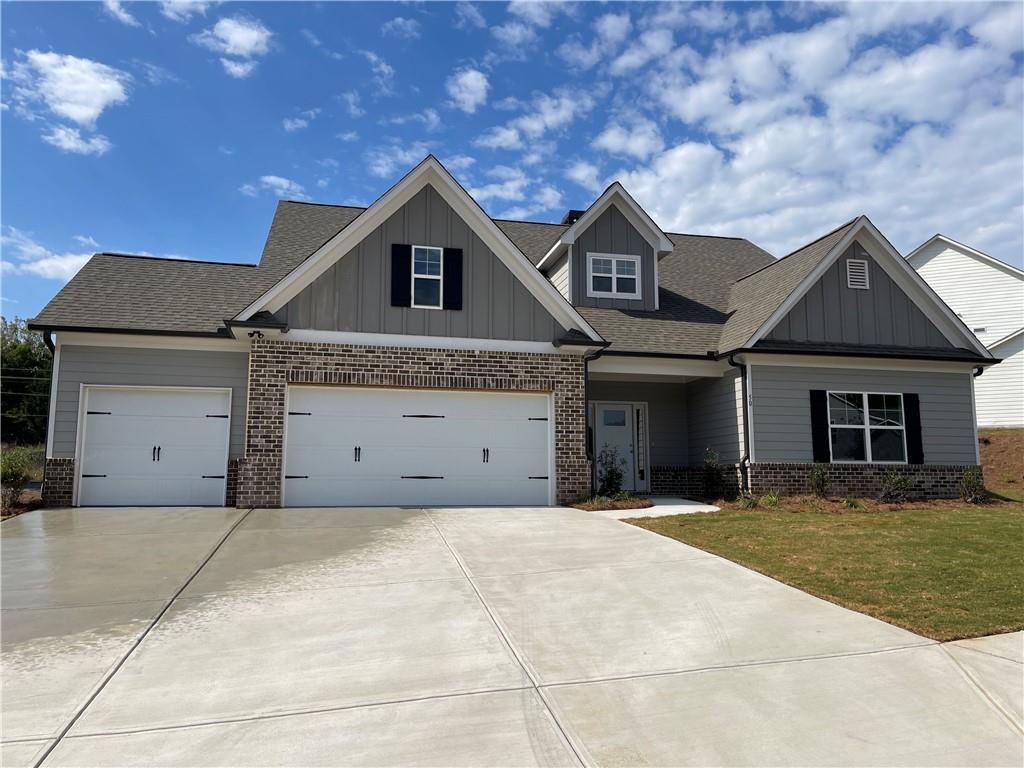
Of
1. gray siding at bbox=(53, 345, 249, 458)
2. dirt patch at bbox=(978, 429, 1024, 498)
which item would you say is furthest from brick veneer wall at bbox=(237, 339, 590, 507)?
dirt patch at bbox=(978, 429, 1024, 498)

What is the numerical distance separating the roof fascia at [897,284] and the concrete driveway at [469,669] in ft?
28.3

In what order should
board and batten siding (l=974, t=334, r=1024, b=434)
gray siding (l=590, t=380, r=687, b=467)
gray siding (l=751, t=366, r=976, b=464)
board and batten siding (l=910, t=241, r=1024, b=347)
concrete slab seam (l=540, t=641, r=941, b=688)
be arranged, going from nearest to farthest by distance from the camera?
concrete slab seam (l=540, t=641, r=941, b=688)
gray siding (l=751, t=366, r=976, b=464)
gray siding (l=590, t=380, r=687, b=467)
board and batten siding (l=974, t=334, r=1024, b=434)
board and batten siding (l=910, t=241, r=1024, b=347)

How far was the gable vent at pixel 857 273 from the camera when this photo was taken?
49.9 feet

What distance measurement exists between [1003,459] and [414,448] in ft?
58.1

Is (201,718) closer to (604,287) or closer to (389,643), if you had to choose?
(389,643)

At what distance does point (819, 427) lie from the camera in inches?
567

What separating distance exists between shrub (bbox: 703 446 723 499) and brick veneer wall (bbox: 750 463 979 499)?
119cm

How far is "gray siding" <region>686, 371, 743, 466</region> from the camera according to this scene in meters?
14.5

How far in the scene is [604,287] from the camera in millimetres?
16828

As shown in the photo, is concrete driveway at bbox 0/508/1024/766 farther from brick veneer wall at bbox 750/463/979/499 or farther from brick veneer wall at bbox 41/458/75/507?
brick veneer wall at bbox 750/463/979/499

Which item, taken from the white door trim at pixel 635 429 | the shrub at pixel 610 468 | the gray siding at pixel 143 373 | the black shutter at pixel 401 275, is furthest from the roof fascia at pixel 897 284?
the gray siding at pixel 143 373

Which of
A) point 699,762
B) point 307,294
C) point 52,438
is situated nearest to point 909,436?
point 307,294

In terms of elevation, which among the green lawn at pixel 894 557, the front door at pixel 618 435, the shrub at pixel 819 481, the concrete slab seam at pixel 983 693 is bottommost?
the concrete slab seam at pixel 983 693

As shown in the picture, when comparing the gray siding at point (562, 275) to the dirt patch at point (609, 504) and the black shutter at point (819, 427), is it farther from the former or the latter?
the black shutter at point (819, 427)
